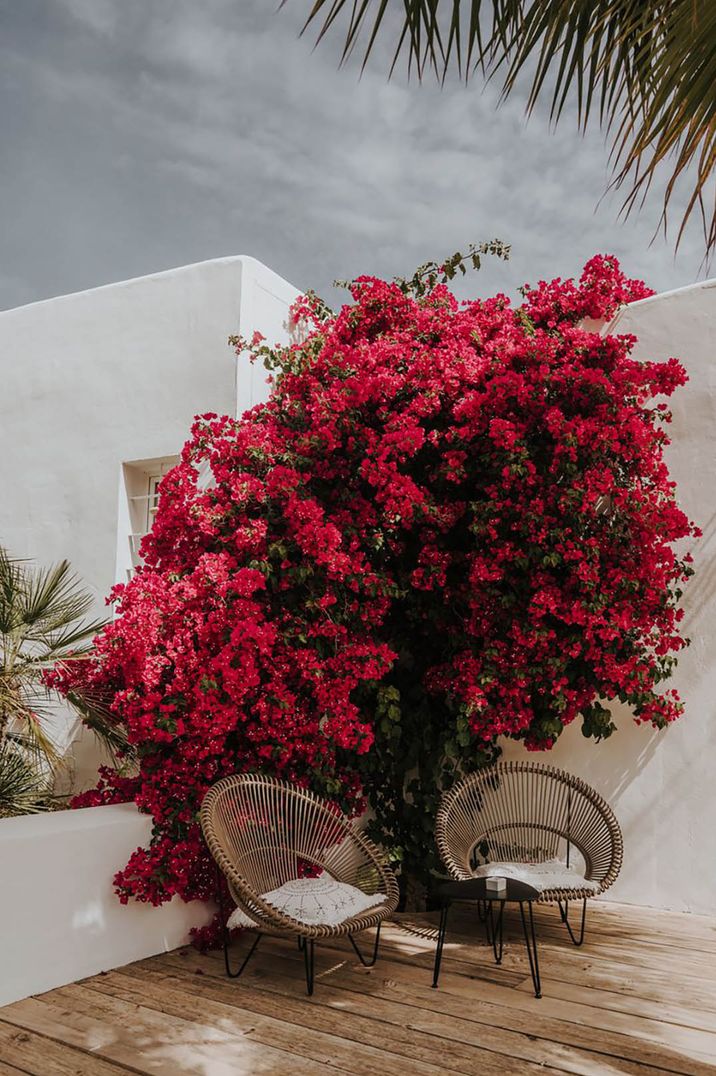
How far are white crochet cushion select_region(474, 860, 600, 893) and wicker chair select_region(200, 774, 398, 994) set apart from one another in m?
0.55

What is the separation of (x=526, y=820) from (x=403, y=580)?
155 centimetres

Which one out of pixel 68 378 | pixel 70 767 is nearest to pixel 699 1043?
pixel 70 767

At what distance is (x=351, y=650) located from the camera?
15.2 feet

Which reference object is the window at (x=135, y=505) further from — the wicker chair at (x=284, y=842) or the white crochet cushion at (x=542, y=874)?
the white crochet cushion at (x=542, y=874)

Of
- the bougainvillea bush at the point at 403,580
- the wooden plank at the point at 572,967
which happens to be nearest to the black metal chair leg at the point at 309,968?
the wooden plank at the point at 572,967

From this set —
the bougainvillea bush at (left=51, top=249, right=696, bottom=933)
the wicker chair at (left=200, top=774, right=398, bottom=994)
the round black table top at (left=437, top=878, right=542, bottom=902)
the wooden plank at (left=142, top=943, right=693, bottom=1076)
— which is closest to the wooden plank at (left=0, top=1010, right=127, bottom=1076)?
the wooden plank at (left=142, top=943, right=693, bottom=1076)

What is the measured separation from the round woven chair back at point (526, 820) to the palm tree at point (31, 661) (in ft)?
7.04

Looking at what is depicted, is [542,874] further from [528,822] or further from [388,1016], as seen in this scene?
[388,1016]

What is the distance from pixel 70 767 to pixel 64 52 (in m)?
6.69

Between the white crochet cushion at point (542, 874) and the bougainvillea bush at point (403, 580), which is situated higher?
the bougainvillea bush at point (403, 580)

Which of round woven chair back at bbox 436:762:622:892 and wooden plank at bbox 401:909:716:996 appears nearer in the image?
wooden plank at bbox 401:909:716:996

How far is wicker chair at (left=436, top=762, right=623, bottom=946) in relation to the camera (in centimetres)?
449

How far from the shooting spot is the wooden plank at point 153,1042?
2.94 m

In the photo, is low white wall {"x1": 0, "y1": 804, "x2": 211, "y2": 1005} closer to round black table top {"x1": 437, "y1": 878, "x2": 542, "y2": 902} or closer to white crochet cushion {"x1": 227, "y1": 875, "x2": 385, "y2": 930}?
white crochet cushion {"x1": 227, "y1": 875, "x2": 385, "y2": 930}
